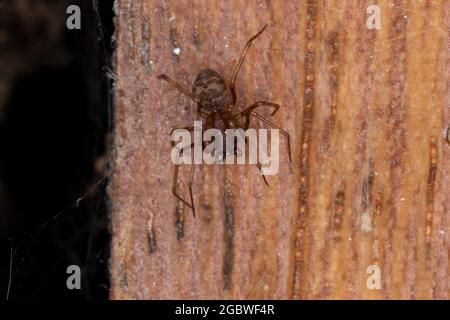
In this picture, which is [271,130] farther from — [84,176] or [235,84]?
[84,176]

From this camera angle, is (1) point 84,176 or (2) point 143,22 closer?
(2) point 143,22

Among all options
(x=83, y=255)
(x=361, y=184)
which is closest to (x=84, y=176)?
(x=83, y=255)

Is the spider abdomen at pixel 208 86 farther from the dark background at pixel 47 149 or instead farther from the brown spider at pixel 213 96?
the dark background at pixel 47 149

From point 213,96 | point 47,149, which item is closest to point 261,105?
point 213,96

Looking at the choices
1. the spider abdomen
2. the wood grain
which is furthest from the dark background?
the spider abdomen

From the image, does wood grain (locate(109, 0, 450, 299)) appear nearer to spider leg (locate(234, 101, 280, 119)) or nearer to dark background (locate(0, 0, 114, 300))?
spider leg (locate(234, 101, 280, 119))

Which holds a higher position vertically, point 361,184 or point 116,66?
point 116,66
